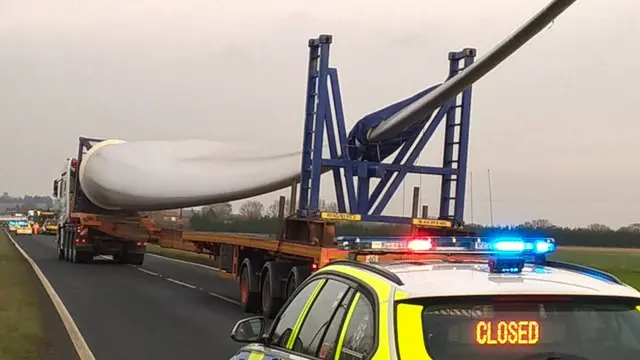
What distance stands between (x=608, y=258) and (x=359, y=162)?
36.6 meters

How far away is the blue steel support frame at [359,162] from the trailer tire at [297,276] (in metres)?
1.56

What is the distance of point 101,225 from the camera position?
34.8 meters

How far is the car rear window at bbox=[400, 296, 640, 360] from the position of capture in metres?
4.31

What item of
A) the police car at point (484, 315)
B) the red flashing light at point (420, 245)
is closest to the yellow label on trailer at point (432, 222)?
the red flashing light at point (420, 245)

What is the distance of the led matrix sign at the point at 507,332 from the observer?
170 inches

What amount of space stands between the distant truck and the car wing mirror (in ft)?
91.9

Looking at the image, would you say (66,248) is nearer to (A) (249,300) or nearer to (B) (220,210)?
(B) (220,210)

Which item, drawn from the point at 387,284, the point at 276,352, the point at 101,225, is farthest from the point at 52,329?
the point at 101,225

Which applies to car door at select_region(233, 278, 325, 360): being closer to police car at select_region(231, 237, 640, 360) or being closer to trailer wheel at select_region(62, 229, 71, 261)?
police car at select_region(231, 237, 640, 360)

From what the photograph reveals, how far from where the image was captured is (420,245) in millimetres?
6309

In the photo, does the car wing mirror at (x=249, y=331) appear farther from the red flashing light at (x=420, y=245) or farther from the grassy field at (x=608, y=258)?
the grassy field at (x=608, y=258)

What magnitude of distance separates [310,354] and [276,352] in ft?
1.70

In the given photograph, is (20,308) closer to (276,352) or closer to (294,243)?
(294,243)

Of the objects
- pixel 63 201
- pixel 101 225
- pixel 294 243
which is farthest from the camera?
pixel 63 201
